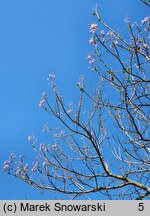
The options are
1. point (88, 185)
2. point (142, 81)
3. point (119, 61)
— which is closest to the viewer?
point (119, 61)

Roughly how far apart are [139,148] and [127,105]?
37.9 inches

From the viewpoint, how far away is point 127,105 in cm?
628

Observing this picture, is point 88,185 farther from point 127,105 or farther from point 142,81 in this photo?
point 142,81

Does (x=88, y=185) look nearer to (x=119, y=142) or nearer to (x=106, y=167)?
(x=106, y=167)

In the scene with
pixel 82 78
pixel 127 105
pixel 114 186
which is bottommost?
pixel 114 186

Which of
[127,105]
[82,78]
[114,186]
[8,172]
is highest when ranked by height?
[82,78]

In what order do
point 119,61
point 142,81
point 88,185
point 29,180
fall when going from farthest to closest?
point 29,180 → point 88,185 → point 142,81 → point 119,61

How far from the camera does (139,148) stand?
6.79m

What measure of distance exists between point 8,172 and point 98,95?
94.6 inches

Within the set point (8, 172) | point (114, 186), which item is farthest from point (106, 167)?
point (8, 172)

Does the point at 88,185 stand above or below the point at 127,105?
below

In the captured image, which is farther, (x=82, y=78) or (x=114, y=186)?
(x=114, y=186)

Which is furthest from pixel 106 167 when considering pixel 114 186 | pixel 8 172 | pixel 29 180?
pixel 8 172

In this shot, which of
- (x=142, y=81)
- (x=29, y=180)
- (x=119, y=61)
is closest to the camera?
(x=119, y=61)
